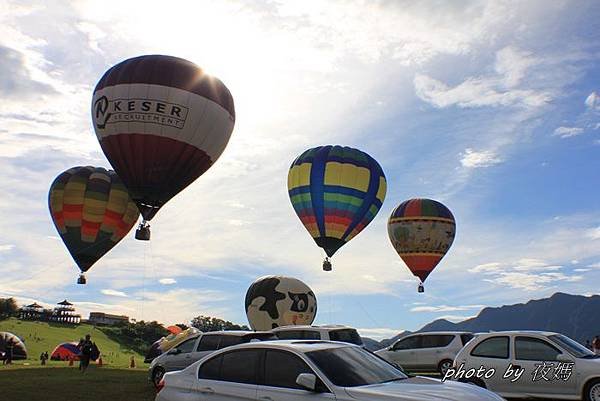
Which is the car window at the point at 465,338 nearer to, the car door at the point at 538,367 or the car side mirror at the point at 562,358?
the car door at the point at 538,367

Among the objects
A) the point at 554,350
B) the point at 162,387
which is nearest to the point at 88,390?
the point at 162,387

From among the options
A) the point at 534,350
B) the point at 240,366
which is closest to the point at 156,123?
the point at 534,350

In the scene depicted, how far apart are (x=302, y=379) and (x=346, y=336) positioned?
38.9 ft

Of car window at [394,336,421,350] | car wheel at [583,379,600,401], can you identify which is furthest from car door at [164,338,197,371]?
car wheel at [583,379,600,401]

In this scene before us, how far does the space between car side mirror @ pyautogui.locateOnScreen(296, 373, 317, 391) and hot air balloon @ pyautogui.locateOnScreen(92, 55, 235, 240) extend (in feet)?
74.7

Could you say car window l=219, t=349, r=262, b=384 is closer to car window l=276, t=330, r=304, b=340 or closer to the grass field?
the grass field

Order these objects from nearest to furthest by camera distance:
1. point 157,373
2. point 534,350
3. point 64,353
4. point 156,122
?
1. point 534,350
2. point 157,373
3. point 156,122
4. point 64,353

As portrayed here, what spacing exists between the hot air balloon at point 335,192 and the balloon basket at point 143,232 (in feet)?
41.2

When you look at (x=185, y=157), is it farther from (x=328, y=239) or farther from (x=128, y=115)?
(x=328, y=239)

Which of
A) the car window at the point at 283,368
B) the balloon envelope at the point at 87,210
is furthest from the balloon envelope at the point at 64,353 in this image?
the car window at the point at 283,368

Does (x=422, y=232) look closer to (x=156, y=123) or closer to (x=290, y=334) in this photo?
(x=156, y=123)

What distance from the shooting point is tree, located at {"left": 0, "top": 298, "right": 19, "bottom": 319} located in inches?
3719

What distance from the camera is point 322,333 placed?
18359 mm

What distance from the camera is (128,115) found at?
92.4 ft
